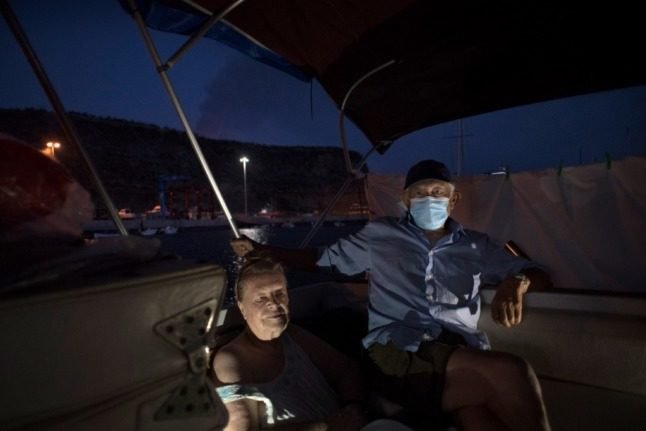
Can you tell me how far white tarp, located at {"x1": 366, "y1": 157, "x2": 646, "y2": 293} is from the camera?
3.67 meters

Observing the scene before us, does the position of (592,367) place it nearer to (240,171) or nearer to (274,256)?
(274,256)

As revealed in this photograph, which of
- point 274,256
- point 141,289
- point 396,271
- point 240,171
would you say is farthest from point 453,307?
point 240,171

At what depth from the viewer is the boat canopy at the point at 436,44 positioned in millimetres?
2717

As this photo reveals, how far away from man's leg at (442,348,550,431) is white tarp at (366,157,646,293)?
2.90m

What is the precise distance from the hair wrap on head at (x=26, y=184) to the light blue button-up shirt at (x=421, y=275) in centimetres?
163

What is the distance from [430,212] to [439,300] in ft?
1.70

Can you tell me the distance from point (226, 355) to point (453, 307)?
3.81 ft

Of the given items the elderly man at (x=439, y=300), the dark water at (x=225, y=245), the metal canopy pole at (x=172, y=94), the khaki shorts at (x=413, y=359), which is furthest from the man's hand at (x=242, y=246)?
the khaki shorts at (x=413, y=359)

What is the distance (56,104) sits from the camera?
6.26 feet

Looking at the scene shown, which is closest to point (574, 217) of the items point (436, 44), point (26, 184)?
point (436, 44)

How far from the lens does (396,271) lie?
7.17 feet

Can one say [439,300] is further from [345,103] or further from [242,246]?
[345,103]

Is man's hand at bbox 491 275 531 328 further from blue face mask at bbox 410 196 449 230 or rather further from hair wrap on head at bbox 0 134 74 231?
hair wrap on head at bbox 0 134 74 231

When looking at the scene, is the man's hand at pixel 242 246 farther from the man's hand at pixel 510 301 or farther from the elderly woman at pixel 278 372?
the man's hand at pixel 510 301
